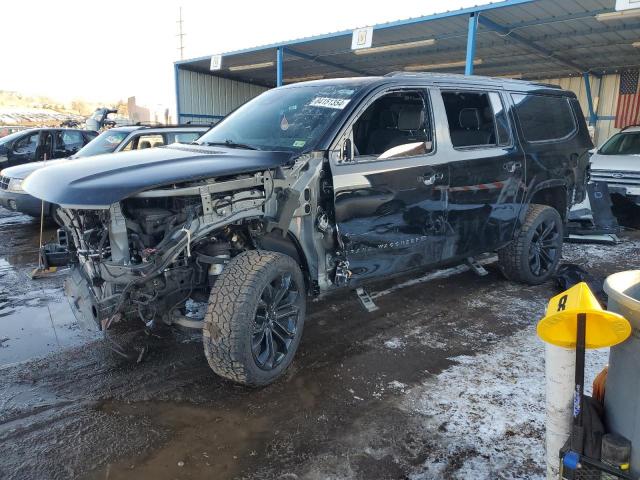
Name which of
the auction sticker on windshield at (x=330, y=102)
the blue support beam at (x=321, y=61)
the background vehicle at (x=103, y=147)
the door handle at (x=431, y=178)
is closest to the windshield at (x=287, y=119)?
the auction sticker on windshield at (x=330, y=102)

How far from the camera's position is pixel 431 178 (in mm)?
3977

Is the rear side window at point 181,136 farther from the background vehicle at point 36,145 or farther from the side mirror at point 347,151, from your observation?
the side mirror at point 347,151

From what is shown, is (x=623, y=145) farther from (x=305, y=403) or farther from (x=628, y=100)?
(x=305, y=403)

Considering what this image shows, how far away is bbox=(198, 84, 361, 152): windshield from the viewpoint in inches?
141

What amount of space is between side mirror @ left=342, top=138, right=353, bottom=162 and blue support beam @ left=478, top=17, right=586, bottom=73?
346 inches

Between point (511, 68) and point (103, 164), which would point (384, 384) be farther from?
point (511, 68)

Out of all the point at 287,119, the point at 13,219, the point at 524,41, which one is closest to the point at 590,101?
the point at 524,41

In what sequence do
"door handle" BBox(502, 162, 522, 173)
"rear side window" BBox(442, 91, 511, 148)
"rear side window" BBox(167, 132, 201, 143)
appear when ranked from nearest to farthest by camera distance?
"rear side window" BBox(442, 91, 511, 148)
"door handle" BBox(502, 162, 522, 173)
"rear side window" BBox(167, 132, 201, 143)

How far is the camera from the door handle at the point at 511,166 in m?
4.63

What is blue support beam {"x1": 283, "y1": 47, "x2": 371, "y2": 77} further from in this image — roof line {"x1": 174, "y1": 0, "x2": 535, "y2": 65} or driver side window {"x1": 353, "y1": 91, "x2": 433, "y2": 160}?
driver side window {"x1": 353, "y1": 91, "x2": 433, "y2": 160}

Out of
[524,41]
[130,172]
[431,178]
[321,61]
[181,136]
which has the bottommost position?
[431,178]

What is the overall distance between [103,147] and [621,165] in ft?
29.2

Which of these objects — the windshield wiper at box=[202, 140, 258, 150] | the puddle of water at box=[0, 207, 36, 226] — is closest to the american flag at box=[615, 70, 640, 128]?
the windshield wiper at box=[202, 140, 258, 150]

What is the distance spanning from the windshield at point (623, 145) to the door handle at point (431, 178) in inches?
289
